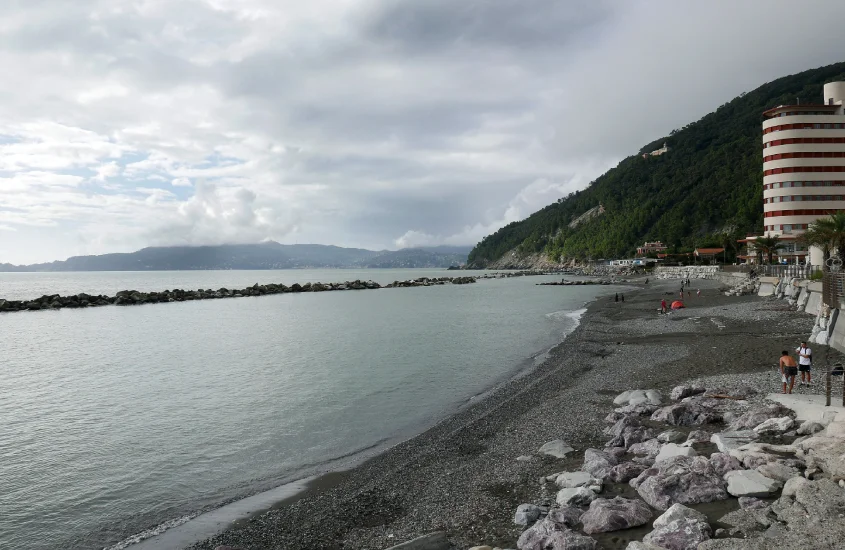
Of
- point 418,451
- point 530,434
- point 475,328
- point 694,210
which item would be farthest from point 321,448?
point 694,210

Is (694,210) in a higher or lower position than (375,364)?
higher

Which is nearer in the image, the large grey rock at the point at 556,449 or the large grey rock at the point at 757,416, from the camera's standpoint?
the large grey rock at the point at 757,416

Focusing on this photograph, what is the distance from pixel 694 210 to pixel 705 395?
182 m

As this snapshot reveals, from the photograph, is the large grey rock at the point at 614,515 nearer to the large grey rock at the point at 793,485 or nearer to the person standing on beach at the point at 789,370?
the large grey rock at the point at 793,485

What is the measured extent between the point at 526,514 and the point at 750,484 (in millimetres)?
3950

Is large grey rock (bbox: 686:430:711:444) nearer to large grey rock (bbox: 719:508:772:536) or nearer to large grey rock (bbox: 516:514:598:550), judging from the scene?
large grey rock (bbox: 719:508:772:536)

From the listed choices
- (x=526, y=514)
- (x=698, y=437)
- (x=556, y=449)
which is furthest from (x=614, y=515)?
(x=698, y=437)

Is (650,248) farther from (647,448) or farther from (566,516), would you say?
(566,516)

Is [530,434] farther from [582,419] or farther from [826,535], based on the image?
[826,535]

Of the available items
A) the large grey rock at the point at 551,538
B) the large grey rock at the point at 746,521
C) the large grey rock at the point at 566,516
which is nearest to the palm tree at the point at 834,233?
the large grey rock at the point at 746,521

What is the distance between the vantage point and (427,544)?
9141 mm

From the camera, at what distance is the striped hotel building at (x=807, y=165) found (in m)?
74.4

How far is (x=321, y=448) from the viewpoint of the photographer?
57.0 ft

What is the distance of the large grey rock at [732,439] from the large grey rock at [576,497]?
3.49 meters
